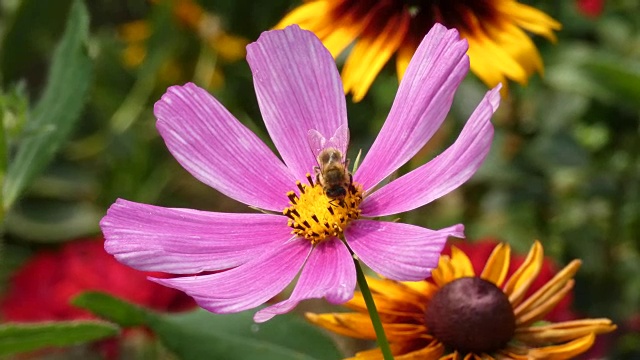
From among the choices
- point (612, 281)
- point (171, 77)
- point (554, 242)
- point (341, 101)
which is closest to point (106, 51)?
point (171, 77)

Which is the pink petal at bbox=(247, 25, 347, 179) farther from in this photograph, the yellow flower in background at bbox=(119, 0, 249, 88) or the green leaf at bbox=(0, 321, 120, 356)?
the yellow flower in background at bbox=(119, 0, 249, 88)

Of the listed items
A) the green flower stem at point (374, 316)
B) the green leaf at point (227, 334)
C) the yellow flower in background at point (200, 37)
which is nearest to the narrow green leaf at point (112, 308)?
the green leaf at point (227, 334)

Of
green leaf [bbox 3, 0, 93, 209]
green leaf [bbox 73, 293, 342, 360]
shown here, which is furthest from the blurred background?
green leaf [bbox 73, 293, 342, 360]

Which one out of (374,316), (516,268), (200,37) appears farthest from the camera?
(200,37)

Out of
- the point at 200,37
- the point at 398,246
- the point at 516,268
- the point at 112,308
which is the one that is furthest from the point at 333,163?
the point at 200,37

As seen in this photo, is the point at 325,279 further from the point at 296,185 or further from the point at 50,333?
the point at 50,333

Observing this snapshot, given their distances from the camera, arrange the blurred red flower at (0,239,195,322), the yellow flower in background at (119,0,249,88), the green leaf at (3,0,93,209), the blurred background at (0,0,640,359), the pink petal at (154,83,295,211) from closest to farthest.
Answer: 1. the pink petal at (154,83,295,211)
2. the green leaf at (3,0,93,209)
3. the blurred background at (0,0,640,359)
4. the blurred red flower at (0,239,195,322)
5. the yellow flower in background at (119,0,249,88)

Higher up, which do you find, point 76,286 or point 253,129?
point 253,129
